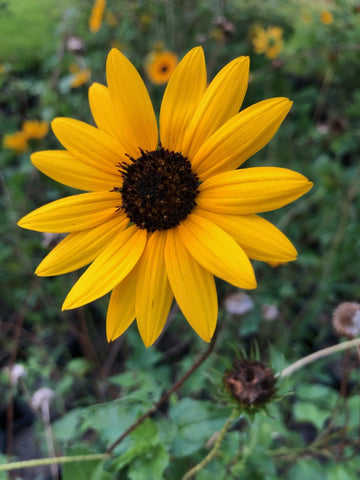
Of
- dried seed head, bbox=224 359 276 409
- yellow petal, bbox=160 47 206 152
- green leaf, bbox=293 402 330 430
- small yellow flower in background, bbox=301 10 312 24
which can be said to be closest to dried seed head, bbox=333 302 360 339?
dried seed head, bbox=224 359 276 409

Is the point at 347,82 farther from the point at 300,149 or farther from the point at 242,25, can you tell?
the point at 242,25

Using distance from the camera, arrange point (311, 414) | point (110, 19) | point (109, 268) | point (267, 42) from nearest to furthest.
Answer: point (109, 268) < point (311, 414) < point (267, 42) < point (110, 19)

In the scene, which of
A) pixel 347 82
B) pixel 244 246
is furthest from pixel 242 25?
pixel 244 246

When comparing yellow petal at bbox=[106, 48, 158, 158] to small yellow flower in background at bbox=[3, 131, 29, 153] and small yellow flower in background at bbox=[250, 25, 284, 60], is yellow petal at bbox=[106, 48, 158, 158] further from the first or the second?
small yellow flower in background at bbox=[250, 25, 284, 60]

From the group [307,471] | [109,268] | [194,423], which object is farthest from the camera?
[307,471]

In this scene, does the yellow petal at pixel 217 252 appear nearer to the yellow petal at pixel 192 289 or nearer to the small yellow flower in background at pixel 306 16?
the yellow petal at pixel 192 289

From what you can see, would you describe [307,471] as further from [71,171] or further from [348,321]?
[71,171]

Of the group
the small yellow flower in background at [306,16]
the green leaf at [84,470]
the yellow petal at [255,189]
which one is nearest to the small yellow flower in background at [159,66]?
the small yellow flower in background at [306,16]

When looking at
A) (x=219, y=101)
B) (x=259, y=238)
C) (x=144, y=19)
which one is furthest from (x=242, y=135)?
(x=144, y=19)
